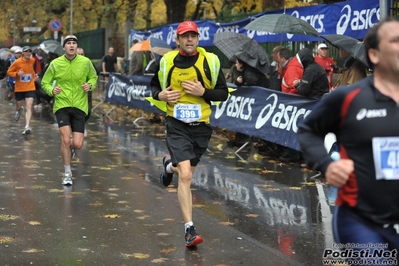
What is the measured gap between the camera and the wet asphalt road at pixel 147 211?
285 inches

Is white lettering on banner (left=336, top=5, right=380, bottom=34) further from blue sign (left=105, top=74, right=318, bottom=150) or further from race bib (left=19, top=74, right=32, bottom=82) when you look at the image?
race bib (left=19, top=74, right=32, bottom=82)

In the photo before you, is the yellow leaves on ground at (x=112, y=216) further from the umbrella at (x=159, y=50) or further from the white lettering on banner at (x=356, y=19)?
the umbrella at (x=159, y=50)

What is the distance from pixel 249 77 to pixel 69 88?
466 cm

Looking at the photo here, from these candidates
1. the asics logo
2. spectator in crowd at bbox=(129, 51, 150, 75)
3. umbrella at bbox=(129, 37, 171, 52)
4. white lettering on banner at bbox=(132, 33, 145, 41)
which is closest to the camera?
the asics logo

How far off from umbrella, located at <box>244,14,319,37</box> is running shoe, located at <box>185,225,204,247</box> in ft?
22.8

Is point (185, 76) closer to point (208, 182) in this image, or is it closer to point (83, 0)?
point (208, 182)

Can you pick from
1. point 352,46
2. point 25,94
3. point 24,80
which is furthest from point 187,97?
point 25,94

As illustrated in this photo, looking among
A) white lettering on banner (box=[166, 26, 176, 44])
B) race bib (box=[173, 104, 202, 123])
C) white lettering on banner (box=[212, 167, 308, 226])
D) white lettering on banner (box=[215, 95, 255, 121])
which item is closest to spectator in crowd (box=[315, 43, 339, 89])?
white lettering on banner (box=[215, 95, 255, 121])

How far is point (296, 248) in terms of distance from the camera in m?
7.52

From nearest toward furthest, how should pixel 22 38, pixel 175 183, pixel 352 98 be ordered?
Answer: pixel 352 98 < pixel 175 183 < pixel 22 38

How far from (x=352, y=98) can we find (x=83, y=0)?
135 ft

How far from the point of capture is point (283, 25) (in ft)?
46.4

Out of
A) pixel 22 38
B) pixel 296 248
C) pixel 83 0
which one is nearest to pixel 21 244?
pixel 296 248

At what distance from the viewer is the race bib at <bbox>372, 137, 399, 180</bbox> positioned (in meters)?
4.04
